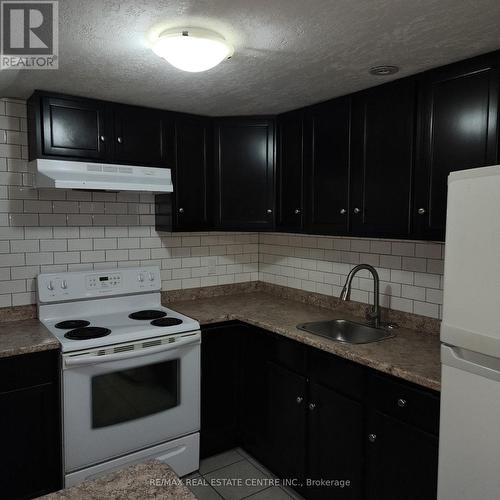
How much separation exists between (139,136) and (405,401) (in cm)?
215

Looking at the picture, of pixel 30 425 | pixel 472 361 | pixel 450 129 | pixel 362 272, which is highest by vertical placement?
pixel 450 129

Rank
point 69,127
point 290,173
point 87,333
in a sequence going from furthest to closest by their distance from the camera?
point 290,173 → point 69,127 → point 87,333

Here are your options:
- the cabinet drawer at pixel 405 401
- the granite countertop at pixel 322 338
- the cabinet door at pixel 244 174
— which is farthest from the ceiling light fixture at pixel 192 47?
the cabinet drawer at pixel 405 401

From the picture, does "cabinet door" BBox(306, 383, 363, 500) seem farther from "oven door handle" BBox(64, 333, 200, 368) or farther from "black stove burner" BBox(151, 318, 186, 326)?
"black stove burner" BBox(151, 318, 186, 326)

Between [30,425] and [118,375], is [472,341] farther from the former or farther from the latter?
[30,425]

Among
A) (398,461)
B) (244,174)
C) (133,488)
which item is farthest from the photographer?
(244,174)

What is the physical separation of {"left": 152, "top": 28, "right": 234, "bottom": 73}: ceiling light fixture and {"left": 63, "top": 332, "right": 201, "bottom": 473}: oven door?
59.0 inches

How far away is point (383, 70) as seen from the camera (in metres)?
2.09

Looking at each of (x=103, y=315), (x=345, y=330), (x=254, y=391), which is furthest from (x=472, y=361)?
(x=103, y=315)

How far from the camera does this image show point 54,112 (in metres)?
2.50

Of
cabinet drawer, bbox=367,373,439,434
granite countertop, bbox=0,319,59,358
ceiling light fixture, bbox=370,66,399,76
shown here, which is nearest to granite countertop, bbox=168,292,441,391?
cabinet drawer, bbox=367,373,439,434

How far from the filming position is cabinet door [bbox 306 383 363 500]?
2102mm

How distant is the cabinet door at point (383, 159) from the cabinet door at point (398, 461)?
0.93 meters

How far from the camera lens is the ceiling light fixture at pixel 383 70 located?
2057mm
